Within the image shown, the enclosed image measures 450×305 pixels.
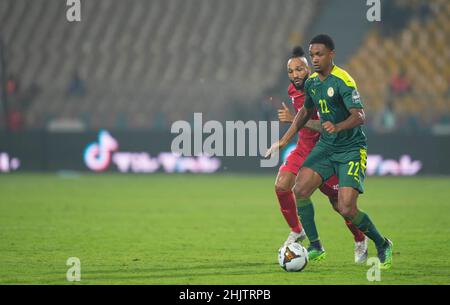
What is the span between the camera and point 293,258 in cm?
934

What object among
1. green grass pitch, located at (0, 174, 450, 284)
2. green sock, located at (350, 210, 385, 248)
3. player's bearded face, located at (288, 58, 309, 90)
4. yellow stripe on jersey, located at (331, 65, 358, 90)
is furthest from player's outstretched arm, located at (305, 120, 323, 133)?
green grass pitch, located at (0, 174, 450, 284)

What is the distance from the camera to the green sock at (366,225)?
9.60 m

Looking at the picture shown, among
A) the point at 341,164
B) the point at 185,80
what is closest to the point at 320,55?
the point at 341,164

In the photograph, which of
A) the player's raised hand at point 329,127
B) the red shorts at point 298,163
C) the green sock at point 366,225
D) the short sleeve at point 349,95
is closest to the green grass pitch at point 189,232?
the green sock at point 366,225

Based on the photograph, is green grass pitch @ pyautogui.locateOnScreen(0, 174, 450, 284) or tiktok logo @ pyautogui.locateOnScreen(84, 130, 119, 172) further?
tiktok logo @ pyautogui.locateOnScreen(84, 130, 119, 172)

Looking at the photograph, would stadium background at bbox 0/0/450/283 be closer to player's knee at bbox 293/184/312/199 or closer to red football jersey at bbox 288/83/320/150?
red football jersey at bbox 288/83/320/150

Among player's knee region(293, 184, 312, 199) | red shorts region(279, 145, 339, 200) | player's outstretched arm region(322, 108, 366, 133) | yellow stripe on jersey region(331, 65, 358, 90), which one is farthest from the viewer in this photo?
red shorts region(279, 145, 339, 200)

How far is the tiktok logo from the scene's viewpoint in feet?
83.3

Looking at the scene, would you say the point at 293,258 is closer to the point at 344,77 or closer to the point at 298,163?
the point at 298,163

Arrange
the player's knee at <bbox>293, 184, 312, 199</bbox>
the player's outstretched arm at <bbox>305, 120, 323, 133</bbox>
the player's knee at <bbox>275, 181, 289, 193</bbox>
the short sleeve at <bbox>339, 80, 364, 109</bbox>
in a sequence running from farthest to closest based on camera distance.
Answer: the player's knee at <bbox>275, 181, 289, 193</bbox>, the player's outstretched arm at <bbox>305, 120, 323, 133</bbox>, the player's knee at <bbox>293, 184, 312, 199</bbox>, the short sleeve at <bbox>339, 80, 364, 109</bbox>

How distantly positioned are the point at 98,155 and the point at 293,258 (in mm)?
16918

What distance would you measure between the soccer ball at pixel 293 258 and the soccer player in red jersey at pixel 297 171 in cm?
85

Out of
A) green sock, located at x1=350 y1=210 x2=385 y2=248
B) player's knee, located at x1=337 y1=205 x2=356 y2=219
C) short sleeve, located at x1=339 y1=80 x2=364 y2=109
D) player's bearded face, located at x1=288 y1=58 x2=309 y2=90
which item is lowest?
green sock, located at x1=350 y1=210 x2=385 y2=248

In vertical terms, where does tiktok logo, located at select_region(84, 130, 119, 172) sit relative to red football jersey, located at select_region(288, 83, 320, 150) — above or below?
above
